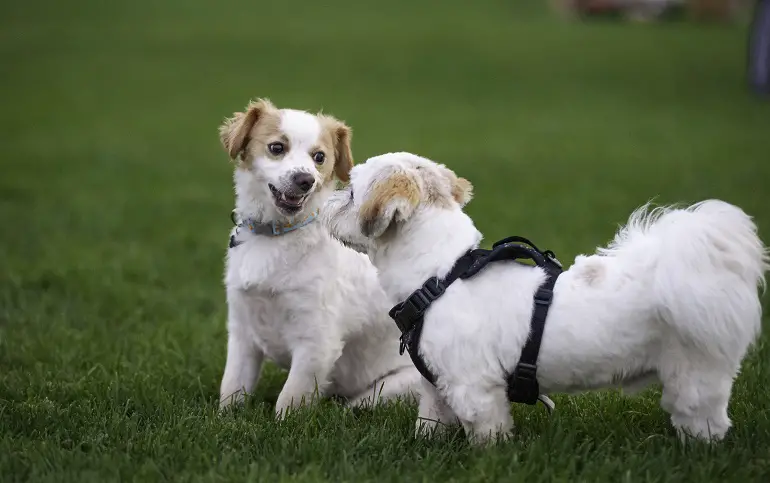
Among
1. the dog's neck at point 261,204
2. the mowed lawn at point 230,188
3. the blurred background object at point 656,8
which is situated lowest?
the mowed lawn at point 230,188

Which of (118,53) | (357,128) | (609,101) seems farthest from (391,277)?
(118,53)

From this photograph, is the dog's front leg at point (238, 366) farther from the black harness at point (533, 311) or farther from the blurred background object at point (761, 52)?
the blurred background object at point (761, 52)

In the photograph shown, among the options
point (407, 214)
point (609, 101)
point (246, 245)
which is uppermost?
point (407, 214)

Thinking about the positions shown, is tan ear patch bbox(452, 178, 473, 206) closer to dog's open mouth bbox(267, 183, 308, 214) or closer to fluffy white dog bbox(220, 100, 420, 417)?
fluffy white dog bbox(220, 100, 420, 417)

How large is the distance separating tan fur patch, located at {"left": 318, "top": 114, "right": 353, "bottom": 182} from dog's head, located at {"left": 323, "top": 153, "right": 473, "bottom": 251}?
86 centimetres

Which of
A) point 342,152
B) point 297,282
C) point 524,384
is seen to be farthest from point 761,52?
point 524,384

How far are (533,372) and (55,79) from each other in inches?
744

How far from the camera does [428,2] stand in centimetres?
3966

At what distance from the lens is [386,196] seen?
12.4 ft

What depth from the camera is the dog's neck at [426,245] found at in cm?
387

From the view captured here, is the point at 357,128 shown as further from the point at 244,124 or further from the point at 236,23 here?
the point at 236,23

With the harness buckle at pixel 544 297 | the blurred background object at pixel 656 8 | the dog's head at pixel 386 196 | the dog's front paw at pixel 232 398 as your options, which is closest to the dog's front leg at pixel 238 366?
the dog's front paw at pixel 232 398

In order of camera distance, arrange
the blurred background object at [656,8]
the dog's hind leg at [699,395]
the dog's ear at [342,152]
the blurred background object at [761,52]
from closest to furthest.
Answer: the dog's hind leg at [699,395]
the dog's ear at [342,152]
the blurred background object at [761,52]
the blurred background object at [656,8]

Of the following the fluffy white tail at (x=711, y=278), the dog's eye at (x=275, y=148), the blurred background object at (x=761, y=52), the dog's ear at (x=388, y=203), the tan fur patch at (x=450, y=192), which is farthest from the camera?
the blurred background object at (x=761, y=52)
